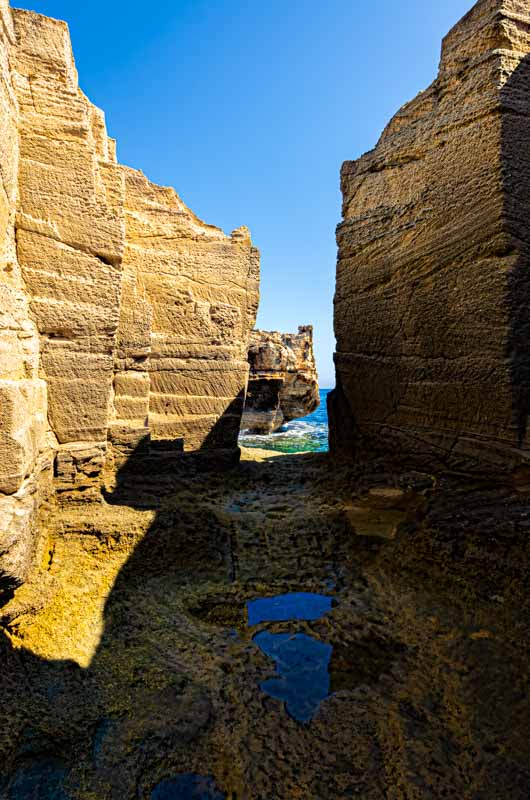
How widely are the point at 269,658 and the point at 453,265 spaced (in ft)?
11.3

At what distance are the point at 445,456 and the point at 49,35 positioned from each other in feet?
16.4

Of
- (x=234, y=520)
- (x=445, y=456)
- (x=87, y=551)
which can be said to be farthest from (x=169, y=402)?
(x=445, y=456)

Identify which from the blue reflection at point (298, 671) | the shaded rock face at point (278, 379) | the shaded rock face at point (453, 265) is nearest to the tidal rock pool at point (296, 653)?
the blue reflection at point (298, 671)

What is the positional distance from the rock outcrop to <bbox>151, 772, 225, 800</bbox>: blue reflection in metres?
1.49

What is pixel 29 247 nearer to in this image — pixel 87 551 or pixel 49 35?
pixel 49 35

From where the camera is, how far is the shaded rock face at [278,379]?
17.7 meters

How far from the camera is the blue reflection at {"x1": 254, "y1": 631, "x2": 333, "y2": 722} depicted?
2.60 m

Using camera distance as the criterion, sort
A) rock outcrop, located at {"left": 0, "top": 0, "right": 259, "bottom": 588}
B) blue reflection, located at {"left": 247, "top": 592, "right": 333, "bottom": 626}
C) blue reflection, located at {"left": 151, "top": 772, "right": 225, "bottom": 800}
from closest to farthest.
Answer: blue reflection, located at {"left": 151, "top": 772, "right": 225, "bottom": 800} < blue reflection, located at {"left": 247, "top": 592, "right": 333, "bottom": 626} < rock outcrop, located at {"left": 0, "top": 0, "right": 259, "bottom": 588}

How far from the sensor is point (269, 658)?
2.94 m

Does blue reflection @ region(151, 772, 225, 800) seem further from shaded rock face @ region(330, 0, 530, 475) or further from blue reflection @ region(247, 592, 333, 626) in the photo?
shaded rock face @ region(330, 0, 530, 475)

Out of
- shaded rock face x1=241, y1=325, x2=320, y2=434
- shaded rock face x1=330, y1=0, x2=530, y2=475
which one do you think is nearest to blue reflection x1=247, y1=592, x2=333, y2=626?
shaded rock face x1=330, y1=0, x2=530, y2=475

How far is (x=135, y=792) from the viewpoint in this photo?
6.77 feet

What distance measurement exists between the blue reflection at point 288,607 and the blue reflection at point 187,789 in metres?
1.17

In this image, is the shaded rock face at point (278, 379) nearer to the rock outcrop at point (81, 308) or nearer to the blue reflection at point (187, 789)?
the rock outcrop at point (81, 308)
